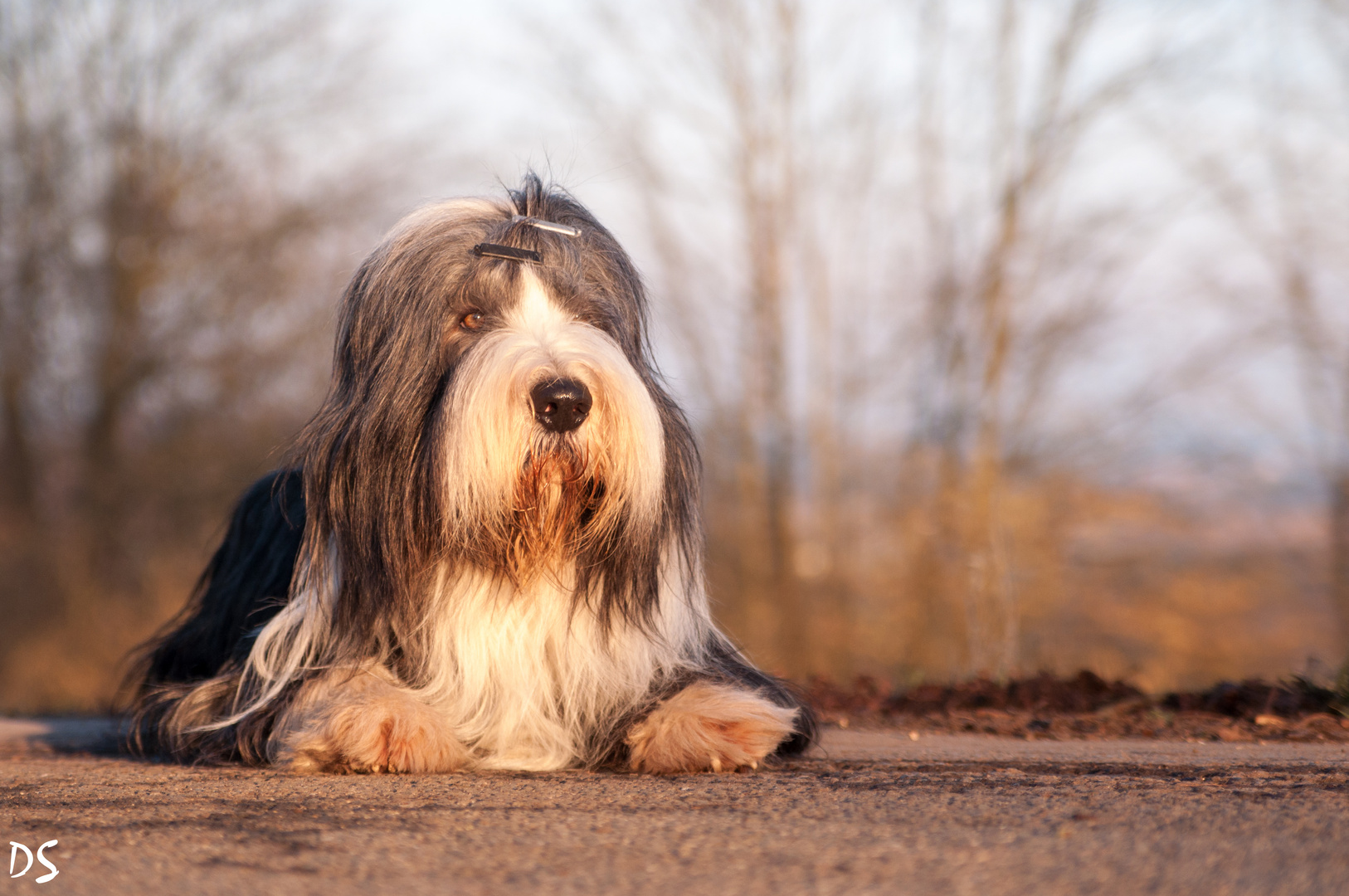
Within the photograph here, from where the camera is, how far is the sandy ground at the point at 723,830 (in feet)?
6.28

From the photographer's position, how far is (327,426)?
356 cm

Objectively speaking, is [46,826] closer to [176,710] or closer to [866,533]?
[176,710]

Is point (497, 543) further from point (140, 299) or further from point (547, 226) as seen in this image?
point (140, 299)

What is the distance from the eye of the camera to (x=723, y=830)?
90.4 inches

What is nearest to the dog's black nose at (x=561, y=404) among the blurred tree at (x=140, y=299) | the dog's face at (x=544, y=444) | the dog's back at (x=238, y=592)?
the dog's face at (x=544, y=444)

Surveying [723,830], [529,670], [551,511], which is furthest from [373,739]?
[723,830]

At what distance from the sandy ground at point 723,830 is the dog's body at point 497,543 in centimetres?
20

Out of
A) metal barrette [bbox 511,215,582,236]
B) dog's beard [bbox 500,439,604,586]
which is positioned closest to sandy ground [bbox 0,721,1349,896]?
dog's beard [bbox 500,439,604,586]

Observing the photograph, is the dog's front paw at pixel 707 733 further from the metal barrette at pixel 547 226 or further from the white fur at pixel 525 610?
the metal barrette at pixel 547 226

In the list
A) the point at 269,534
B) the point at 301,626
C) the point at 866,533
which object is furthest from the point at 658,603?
the point at 866,533

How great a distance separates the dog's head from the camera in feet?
10.6

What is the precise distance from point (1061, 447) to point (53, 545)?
11.4m

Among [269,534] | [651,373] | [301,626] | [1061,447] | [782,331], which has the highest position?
[782,331]

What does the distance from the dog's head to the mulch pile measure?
1502 millimetres
